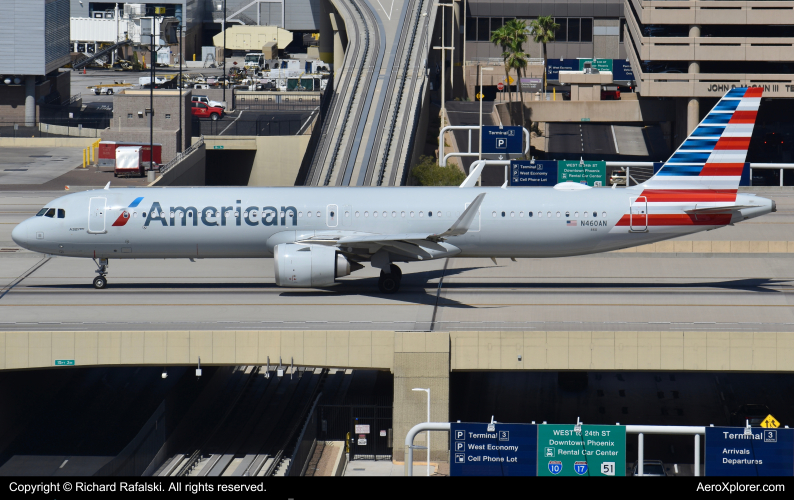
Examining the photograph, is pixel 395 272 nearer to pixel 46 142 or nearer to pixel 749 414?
pixel 749 414

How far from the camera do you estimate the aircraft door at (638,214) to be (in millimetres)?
46188

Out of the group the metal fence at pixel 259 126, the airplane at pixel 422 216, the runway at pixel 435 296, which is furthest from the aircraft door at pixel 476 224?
the metal fence at pixel 259 126

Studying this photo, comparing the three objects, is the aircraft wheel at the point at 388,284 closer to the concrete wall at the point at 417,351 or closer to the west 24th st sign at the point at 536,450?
the concrete wall at the point at 417,351

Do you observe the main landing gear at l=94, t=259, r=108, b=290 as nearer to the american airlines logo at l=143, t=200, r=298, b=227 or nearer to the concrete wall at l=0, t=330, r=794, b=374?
the american airlines logo at l=143, t=200, r=298, b=227

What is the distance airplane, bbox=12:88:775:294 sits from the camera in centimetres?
4612

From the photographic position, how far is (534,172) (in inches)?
2776

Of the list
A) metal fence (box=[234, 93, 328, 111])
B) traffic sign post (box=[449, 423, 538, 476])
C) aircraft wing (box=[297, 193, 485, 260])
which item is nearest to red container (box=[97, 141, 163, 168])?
aircraft wing (box=[297, 193, 485, 260])

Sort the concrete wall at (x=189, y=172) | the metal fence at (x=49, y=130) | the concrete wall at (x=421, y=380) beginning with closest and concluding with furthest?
the concrete wall at (x=421, y=380)
the concrete wall at (x=189, y=172)
the metal fence at (x=49, y=130)

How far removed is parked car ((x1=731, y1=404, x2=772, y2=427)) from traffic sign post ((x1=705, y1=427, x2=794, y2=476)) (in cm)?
2046

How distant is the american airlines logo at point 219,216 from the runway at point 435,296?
379 cm

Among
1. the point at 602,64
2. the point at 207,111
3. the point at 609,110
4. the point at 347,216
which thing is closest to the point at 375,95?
the point at 207,111

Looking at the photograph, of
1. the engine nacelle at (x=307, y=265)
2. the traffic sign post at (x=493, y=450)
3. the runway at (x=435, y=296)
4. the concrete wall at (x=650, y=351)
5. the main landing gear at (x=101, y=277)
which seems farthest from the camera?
the main landing gear at (x=101, y=277)
